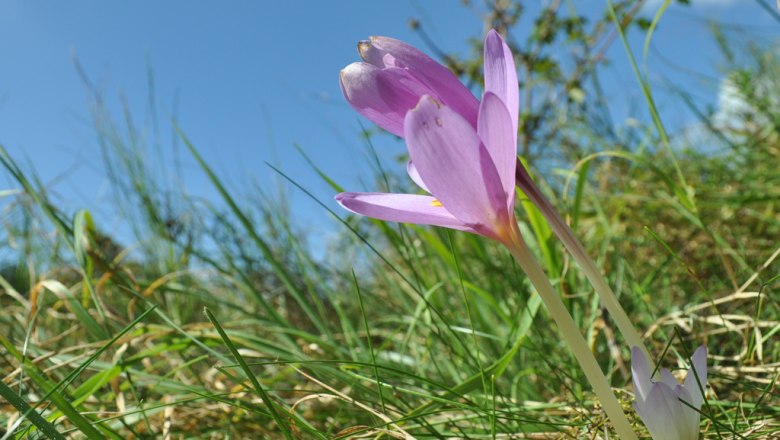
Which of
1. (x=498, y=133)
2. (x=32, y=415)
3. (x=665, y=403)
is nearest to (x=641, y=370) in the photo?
(x=665, y=403)

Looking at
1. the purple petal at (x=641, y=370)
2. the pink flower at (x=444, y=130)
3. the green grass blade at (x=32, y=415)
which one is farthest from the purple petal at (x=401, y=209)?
the green grass blade at (x=32, y=415)

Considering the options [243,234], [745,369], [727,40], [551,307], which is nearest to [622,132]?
[727,40]

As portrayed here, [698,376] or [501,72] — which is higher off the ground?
[501,72]

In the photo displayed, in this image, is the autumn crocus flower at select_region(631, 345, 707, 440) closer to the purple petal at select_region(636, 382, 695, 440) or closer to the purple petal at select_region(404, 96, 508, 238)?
the purple petal at select_region(636, 382, 695, 440)

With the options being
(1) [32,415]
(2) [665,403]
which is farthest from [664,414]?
(1) [32,415]

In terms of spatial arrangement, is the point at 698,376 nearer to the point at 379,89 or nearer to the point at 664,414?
the point at 664,414
